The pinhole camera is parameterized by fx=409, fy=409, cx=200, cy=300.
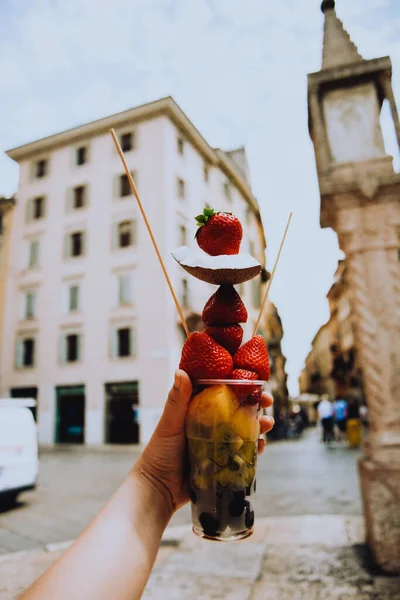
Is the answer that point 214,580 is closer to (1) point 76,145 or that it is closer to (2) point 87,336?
(2) point 87,336

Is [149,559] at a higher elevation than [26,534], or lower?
higher

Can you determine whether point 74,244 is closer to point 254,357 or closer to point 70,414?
point 70,414

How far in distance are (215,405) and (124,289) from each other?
15.7 m

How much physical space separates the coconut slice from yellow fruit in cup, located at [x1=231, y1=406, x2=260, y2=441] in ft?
A: 1.23

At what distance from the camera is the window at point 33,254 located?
18500 millimetres

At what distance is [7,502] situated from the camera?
525 centimetres

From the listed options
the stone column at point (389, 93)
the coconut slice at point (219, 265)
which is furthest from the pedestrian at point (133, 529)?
the stone column at point (389, 93)

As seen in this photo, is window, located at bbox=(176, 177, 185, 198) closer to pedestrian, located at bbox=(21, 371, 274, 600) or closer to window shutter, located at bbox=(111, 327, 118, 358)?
window shutter, located at bbox=(111, 327, 118, 358)

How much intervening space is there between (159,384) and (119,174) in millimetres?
9119

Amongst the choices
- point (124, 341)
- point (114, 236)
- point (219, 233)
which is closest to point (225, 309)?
point (219, 233)

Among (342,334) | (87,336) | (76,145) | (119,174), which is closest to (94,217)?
(119,174)

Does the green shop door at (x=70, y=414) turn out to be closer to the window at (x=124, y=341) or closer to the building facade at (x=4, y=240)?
the window at (x=124, y=341)

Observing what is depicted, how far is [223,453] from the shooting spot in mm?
1151

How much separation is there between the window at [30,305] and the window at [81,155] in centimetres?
627
